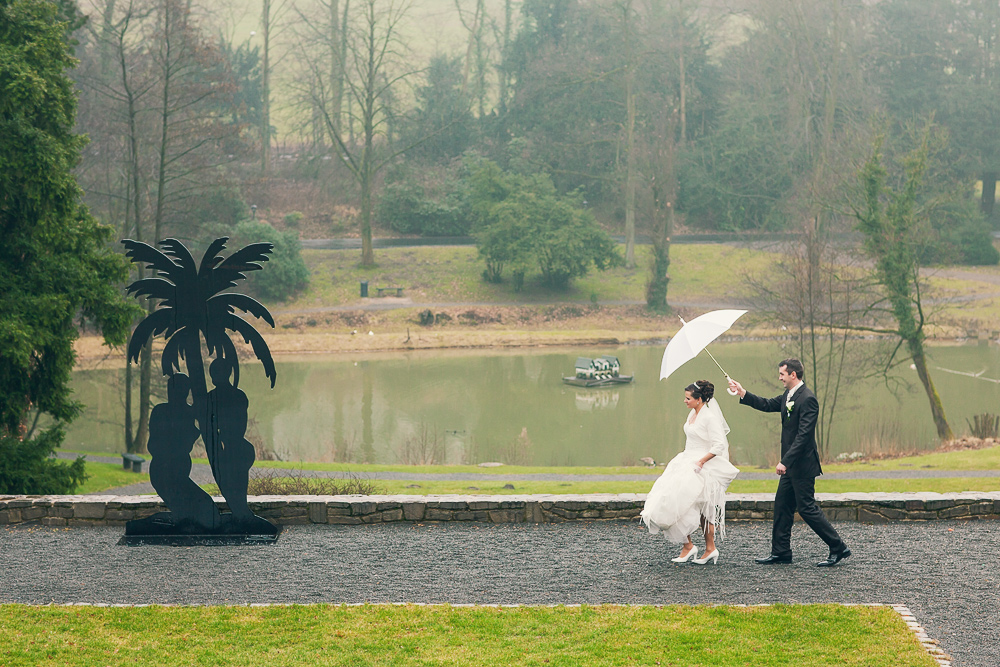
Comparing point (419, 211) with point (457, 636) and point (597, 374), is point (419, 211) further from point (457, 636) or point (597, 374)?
point (457, 636)

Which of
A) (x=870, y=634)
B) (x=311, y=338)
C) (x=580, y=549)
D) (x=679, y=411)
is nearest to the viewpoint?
(x=870, y=634)

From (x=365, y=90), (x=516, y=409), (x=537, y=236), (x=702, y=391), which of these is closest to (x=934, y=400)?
(x=516, y=409)

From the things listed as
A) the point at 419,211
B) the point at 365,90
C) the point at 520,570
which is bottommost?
the point at 520,570

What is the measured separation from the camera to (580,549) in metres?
8.48

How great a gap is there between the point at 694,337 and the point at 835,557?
7.26 ft

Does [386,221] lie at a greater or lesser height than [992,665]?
greater

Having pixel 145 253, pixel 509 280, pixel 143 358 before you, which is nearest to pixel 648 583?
pixel 145 253

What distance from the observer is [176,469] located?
8969 mm

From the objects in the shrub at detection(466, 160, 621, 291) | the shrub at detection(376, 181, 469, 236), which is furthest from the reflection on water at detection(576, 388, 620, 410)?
the shrub at detection(376, 181, 469, 236)

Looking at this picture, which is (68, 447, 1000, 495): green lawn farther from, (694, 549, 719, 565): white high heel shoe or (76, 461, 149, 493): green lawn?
(694, 549, 719, 565): white high heel shoe

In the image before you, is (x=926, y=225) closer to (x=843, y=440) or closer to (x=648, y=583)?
(x=843, y=440)

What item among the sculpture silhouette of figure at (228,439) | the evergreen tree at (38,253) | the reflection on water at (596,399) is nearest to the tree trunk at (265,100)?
the reflection on water at (596,399)

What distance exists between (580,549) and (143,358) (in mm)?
18104

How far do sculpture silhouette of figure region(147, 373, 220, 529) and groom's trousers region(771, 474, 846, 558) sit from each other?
5166 millimetres
